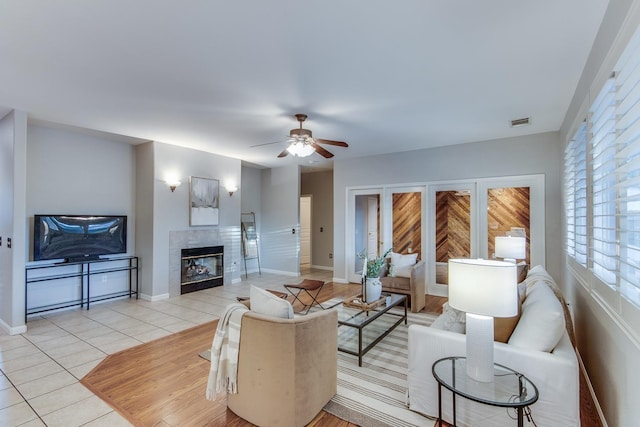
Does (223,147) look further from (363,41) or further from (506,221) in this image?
(506,221)

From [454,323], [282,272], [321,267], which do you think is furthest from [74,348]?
[321,267]

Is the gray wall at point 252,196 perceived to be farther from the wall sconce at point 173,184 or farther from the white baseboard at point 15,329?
the white baseboard at point 15,329

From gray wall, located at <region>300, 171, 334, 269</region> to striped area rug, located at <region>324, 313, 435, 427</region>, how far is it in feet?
17.0

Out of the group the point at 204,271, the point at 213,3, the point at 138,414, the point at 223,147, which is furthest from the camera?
the point at 204,271

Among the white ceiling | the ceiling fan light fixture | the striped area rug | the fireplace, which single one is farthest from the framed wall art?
the striped area rug

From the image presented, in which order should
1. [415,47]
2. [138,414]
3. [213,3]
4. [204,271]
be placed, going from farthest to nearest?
[204,271] → [415,47] → [138,414] → [213,3]

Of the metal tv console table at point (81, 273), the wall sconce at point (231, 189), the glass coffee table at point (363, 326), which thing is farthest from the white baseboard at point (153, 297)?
the glass coffee table at point (363, 326)

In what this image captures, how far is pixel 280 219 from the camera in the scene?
24.9 feet

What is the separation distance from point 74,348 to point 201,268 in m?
2.67

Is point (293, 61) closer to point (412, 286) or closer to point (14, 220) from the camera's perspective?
point (412, 286)

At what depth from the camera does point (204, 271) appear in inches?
233

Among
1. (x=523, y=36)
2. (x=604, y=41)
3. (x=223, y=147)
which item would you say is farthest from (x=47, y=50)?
(x=604, y=41)

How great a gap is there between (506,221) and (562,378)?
376cm

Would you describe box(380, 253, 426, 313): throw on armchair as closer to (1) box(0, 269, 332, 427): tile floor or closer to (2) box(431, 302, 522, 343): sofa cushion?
(2) box(431, 302, 522, 343): sofa cushion
